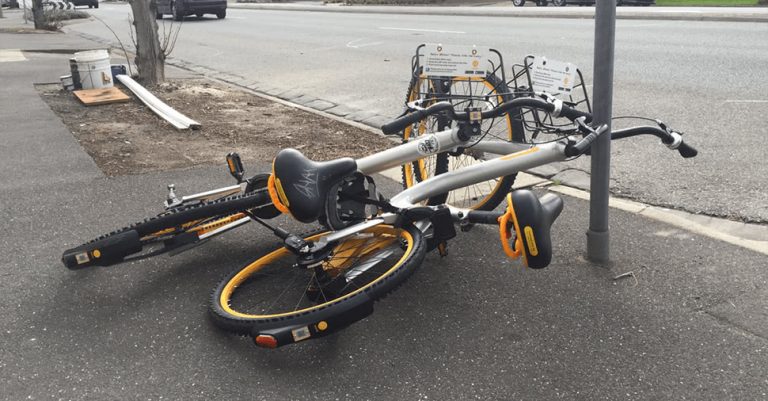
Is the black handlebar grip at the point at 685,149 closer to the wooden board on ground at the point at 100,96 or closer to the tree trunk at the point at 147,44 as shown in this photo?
the wooden board on ground at the point at 100,96

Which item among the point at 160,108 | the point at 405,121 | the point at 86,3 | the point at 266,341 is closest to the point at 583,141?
the point at 405,121

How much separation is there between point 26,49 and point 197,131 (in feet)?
37.4

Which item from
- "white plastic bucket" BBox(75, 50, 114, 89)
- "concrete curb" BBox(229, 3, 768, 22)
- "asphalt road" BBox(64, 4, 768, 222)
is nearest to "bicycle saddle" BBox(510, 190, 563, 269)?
"asphalt road" BBox(64, 4, 768, 222)

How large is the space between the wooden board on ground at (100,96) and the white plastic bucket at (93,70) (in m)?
0.16

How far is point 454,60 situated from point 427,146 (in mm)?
532

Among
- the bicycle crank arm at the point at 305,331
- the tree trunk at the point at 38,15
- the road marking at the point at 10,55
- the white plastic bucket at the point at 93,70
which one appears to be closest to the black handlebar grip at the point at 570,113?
the bicycle crank arm at the point at 305,331

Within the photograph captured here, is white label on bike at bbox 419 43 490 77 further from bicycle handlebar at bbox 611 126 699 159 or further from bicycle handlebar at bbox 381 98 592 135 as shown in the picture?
bicycle handlebar at bbox 611 126 699 159

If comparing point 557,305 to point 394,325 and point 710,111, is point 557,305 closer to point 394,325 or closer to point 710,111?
point 394,325

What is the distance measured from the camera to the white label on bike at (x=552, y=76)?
364 centimetres

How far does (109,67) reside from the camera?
977cm

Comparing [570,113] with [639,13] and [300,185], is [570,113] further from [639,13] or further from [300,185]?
[639,13]

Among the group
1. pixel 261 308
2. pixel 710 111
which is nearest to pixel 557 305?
pixel 261 308

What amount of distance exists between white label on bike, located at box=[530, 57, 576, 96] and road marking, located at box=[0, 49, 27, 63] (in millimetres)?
12766

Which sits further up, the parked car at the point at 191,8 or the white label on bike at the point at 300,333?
the parked car at the point at 191,8
